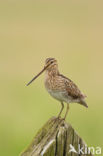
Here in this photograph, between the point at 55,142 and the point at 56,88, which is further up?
the point at 56,88

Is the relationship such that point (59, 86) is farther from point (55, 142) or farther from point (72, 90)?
point (55, 142)

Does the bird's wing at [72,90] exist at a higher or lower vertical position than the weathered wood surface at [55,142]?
higher

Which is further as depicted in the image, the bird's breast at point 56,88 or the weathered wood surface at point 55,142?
the bird's breast at point 56,88

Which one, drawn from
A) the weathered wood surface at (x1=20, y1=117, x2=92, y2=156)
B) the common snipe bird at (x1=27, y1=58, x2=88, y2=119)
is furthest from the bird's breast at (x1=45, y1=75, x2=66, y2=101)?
the weathered wood surface at (x1=20, y1=117, x2=92, y2=156)

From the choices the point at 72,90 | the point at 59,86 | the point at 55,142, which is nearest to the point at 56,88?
the point at 59,86

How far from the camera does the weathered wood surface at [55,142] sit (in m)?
3.88

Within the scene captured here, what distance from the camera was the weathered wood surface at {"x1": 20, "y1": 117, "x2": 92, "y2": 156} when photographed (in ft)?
12.7

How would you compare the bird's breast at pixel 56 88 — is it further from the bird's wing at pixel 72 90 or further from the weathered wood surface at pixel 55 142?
the weathered wood surface at pixel 55 142

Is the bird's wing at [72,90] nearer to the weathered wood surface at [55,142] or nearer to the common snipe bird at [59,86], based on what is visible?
the common snipe bird at [59,86]

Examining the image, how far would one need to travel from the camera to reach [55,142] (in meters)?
3.91

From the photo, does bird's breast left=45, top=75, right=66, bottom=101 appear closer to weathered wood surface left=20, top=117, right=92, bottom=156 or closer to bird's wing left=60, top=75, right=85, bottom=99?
bird's wing left=60, top=75, right=85, bottom=99

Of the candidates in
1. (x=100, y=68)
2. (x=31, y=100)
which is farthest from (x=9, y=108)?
(x=100, y=68)

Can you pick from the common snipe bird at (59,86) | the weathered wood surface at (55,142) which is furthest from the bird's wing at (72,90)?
the weathered wood surface at (55,142)

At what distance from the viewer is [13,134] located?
998 centimetres
